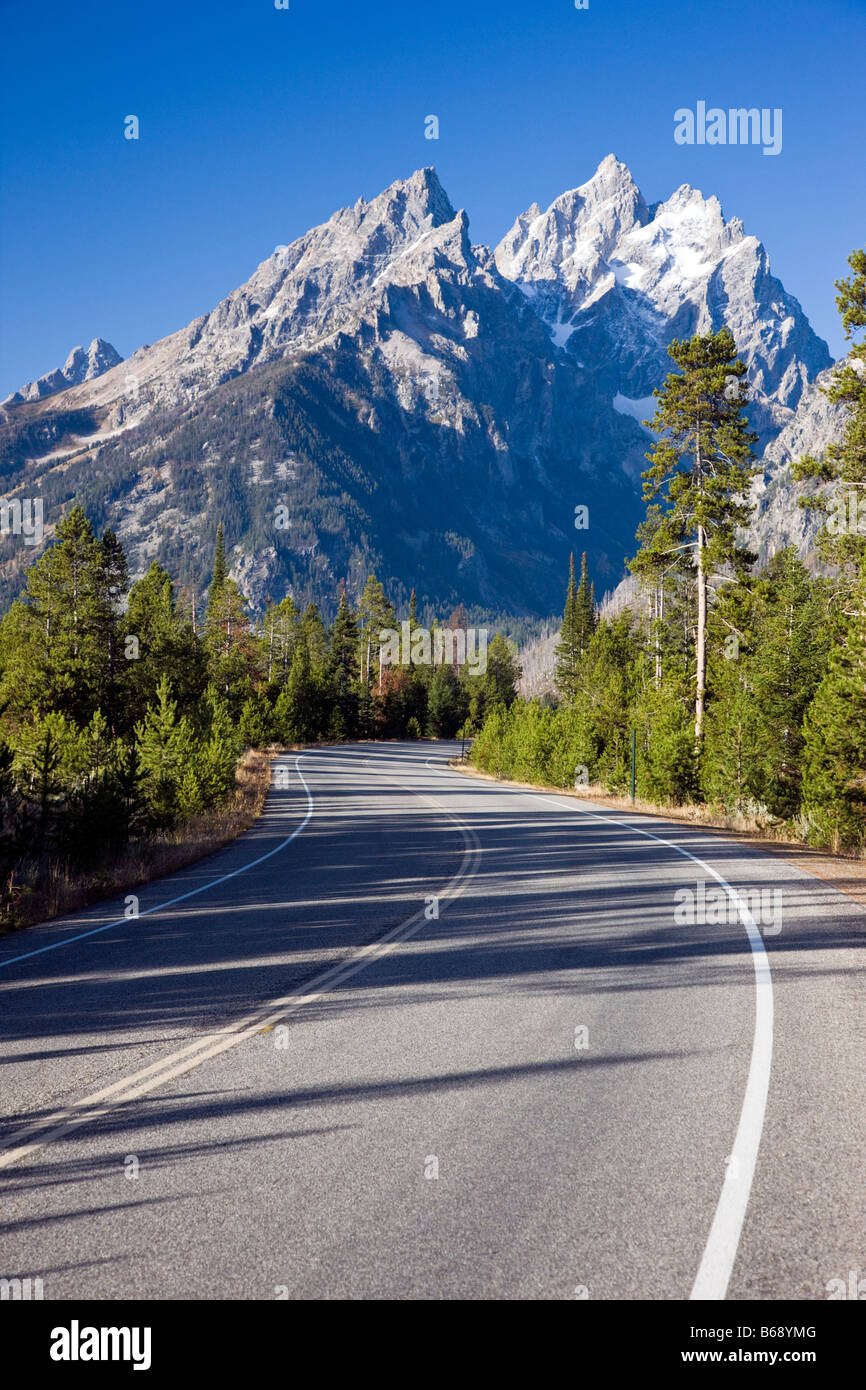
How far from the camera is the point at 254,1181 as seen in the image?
3852 mm

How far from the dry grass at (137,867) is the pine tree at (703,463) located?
16.0m

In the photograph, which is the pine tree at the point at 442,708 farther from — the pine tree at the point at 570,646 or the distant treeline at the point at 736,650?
the distant treeline at the point at 736,650

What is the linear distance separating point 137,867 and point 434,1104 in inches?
421

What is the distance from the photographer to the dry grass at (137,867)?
36.4 ft

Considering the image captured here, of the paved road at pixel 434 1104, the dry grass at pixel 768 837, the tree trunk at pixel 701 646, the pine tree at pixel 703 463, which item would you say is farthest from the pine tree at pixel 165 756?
the tree trunk at pixel 701 646

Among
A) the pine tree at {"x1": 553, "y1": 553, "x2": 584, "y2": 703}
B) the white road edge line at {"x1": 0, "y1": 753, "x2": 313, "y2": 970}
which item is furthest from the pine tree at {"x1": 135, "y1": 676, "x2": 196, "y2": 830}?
the pine tree at {"x1": 553, "y1": 553, "x2": 584, "y2": 703}

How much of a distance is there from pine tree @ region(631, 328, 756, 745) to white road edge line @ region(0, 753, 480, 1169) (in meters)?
23.0

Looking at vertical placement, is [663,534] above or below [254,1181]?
above

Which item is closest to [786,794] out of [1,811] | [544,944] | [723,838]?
[723,838]

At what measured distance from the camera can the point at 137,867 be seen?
14234mm

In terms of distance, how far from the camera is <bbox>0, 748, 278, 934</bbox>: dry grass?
437 inches

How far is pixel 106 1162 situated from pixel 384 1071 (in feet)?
5.51

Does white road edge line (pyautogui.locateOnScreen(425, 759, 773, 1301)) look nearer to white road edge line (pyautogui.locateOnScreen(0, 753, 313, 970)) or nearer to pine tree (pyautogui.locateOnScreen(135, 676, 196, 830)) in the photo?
white road edge line (pyautogui.locateOnScreen(0, 753, 313, 970))
